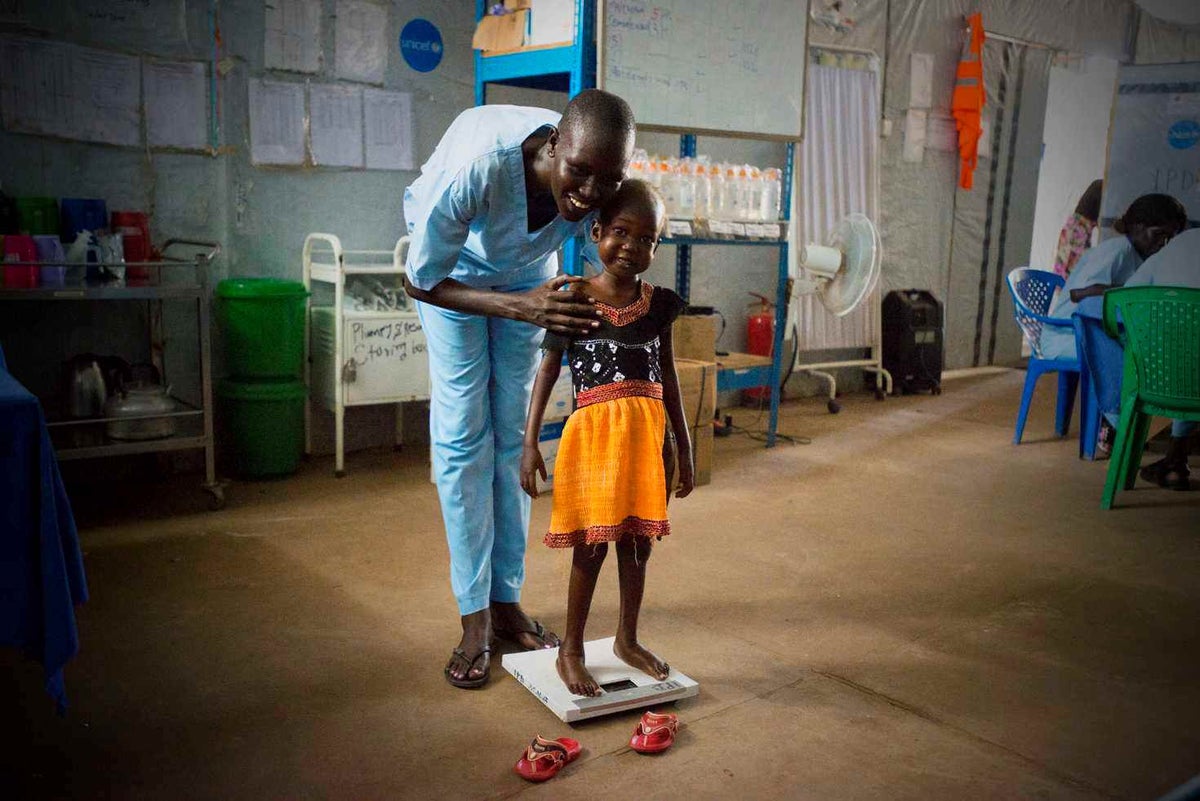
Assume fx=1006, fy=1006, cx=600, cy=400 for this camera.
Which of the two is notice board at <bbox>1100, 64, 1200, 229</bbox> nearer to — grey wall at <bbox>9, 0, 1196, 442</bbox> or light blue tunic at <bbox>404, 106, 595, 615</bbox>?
grey wall at <bbox>9, 0, 1196, 442</bbox>

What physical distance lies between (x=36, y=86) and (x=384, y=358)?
68.3 inches

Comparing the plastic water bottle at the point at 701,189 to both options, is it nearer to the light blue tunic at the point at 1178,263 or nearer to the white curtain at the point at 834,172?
the white curtain at the point at 834,172

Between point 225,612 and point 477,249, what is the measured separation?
1403 millimetres

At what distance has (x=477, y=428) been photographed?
8.52ft

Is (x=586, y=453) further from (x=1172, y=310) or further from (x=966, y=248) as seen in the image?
(x=966, y=248)

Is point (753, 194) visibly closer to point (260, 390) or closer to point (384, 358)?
point (384, 358)

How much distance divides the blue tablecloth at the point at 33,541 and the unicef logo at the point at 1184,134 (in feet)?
22.3

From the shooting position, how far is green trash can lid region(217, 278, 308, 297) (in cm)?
431

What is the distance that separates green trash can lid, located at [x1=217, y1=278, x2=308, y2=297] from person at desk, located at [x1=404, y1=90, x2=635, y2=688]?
6.34ft

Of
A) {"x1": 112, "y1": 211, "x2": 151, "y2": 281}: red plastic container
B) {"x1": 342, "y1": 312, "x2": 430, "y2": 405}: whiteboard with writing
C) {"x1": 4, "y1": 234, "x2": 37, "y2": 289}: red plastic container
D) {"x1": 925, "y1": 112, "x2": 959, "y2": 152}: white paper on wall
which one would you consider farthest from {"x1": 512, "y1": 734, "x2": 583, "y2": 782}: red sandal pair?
{"x1": 925, "y1": 112, "x2": 959, "y2": 152}: white paper on wall

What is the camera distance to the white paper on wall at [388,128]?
15.8ft

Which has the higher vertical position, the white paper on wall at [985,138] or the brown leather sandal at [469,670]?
the white paper on wall at [985,138]

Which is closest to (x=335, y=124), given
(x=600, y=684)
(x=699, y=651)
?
(x=699, y=651)

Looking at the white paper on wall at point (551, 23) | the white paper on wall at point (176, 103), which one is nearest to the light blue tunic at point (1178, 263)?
the white paper on wall at point (551, 23)
